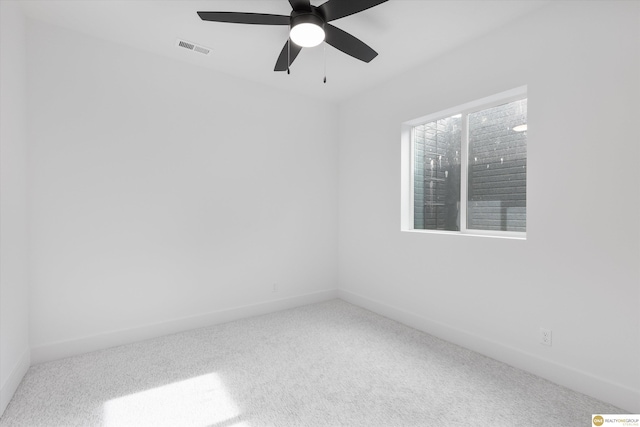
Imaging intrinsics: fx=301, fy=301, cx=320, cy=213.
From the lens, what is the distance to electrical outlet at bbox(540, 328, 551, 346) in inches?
83.4

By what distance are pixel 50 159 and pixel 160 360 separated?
182 cm

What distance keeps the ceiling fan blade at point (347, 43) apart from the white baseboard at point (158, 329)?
2719 millimetres

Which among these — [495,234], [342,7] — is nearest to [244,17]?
[342,7]

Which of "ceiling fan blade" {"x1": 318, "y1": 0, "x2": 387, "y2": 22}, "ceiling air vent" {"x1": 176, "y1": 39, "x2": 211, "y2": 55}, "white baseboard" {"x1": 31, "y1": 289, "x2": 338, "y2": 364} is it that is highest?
"ceiling air vent" {"x1": 176, "y1": 39, "x2": 211, "y2": 55}

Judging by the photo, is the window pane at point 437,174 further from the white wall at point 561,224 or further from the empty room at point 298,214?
the white wall at point 561,224

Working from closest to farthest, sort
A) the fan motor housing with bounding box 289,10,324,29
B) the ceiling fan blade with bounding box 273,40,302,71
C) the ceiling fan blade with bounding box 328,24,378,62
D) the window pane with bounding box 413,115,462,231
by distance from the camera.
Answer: the fan motor housing with bounding box 289,10,324,29 → the ceiling fan blade with bounding box 328,24,378,62 → the ceiling fan blade with bounding box 273,40,302,71 → the window pane with bounding box 413,115,462,231

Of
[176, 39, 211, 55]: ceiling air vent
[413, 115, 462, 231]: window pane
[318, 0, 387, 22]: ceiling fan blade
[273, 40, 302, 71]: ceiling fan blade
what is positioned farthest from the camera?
Result: [413, 115, 462, 231]: window pane

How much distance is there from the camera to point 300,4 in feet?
5.62

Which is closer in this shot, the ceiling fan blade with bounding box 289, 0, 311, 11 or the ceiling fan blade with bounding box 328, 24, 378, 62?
the ceiling fan blade with bounding box 289, 0, 311, 11

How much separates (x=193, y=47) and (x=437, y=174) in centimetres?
266

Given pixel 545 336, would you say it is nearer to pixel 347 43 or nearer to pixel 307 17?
pixel 347 43

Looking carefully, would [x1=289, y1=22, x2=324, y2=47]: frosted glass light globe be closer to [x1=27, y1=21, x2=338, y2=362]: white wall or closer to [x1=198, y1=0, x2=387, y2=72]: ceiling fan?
[x1=198, y1=0, x2=387, y2=72]: ceiling fan

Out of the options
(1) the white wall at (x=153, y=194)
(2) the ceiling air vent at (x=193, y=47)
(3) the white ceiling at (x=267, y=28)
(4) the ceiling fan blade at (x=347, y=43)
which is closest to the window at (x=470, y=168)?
(3) the white ceiling at (x=267, y=28)

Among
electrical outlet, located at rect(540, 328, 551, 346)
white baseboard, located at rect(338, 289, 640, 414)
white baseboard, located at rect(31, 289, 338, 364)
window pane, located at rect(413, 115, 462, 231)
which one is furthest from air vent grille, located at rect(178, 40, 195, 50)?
electrical outlet, located at rect(540, 328, 551, 346)
